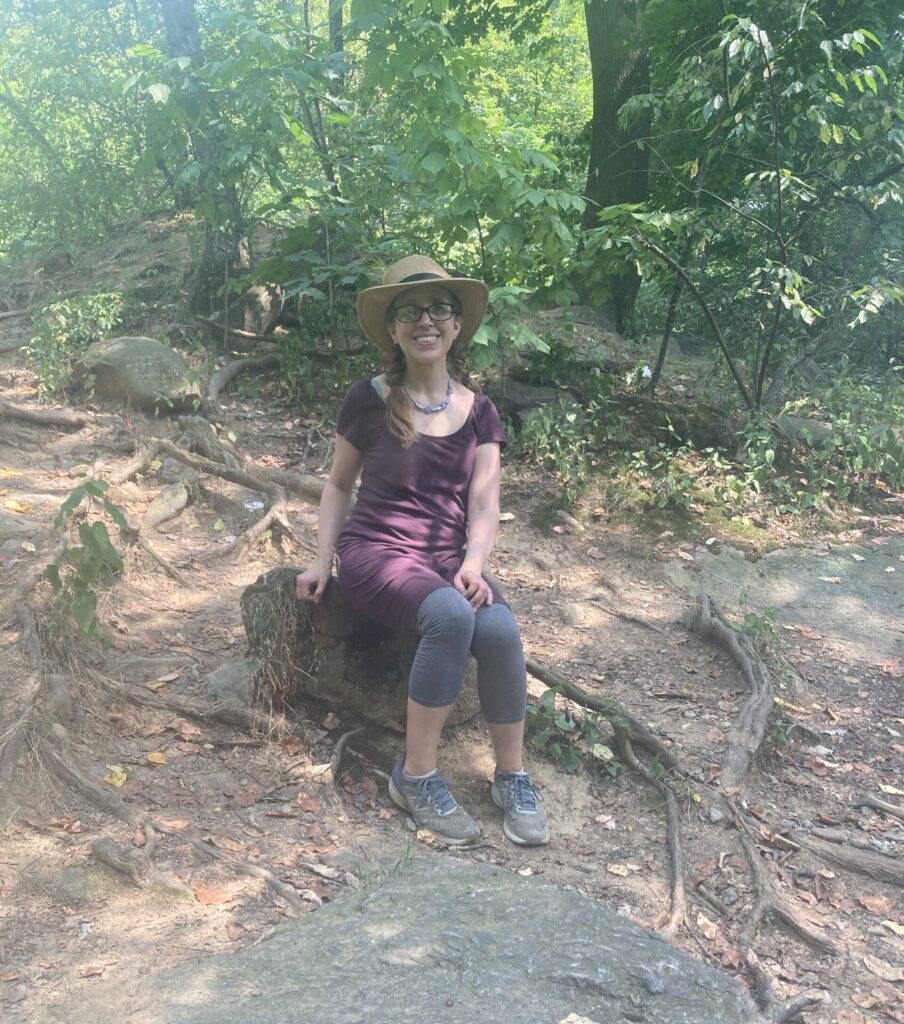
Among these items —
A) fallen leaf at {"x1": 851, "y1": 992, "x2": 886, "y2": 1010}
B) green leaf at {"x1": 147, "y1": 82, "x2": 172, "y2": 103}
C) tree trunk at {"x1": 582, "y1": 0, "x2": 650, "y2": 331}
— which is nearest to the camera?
fallen leaf at {"x1": 851, "y1": 992, "x2": 886, "y2": 1010}

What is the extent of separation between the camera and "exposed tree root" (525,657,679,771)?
3.56 metres

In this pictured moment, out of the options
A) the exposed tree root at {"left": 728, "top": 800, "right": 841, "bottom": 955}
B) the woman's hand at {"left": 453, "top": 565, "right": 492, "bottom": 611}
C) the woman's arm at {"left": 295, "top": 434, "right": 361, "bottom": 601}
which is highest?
the woman's arm at {"left": 295, "top": 434, "right": 361, "bottom": 601}

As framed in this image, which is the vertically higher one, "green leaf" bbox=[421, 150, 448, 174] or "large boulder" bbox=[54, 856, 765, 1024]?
"green leaf" bbox=[421, 150, 448, 174]

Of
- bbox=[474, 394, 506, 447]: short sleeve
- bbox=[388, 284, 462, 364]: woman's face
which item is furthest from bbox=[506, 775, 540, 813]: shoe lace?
bbox=[388, 284, 462, 364]: woman's face

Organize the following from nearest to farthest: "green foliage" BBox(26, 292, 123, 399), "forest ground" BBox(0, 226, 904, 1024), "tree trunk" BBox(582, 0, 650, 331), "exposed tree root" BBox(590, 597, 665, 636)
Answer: "forest ground" BBox(0, 226, 904, 1024) → "exposed tree root" BBox(590, 597, 665, 636) → "green foliage" BBox(26, 292, 123, 399) → "tree trunk" BBox(582, 0, 650, 331)

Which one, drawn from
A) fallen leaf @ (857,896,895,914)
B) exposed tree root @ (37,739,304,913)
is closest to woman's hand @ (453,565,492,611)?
exposed tree root @ (37,739,304,913)

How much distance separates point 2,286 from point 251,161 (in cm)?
516

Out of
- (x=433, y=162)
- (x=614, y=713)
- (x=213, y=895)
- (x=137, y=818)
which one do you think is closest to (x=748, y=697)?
(x=614, y=713)

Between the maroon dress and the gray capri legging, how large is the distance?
0.58ft

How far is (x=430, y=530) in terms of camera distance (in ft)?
10.8

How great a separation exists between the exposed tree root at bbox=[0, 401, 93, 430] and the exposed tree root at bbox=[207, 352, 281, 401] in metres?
1.23

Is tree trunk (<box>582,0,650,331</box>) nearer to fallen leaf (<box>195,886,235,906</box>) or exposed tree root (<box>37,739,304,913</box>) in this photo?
exposed tree root (<box>37,739,304,913</box>)

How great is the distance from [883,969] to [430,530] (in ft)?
6.71

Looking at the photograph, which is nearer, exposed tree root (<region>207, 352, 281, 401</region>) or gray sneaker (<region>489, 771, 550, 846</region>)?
gray sneaker (<region>489, 771, 550, 846</region>)
